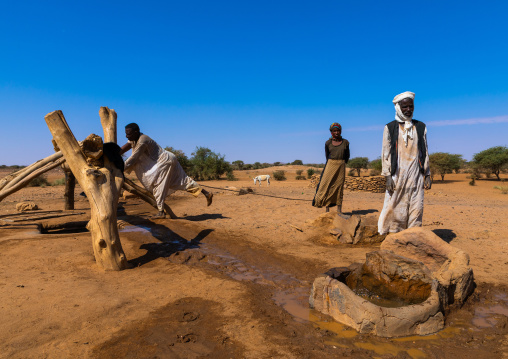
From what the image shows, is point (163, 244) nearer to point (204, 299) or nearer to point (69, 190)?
point (204, 299)

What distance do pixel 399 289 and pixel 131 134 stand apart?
5.37m

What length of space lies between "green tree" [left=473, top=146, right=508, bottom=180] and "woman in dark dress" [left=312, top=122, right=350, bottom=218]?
23137 mm

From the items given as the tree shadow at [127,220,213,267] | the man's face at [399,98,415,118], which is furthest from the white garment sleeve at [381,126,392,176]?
the tree shadow at [127,220,213,267]

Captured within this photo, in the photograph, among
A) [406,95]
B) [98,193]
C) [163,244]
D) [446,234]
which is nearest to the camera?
[98,193]

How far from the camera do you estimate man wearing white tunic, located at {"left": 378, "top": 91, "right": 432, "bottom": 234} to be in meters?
4.79

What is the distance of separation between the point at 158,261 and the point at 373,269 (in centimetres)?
289

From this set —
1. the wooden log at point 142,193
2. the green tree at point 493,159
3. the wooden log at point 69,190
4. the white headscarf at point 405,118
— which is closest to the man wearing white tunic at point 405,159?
the white headscarf at point 405,118

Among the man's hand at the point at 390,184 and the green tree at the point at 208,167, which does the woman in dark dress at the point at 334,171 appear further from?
the green tree at the point at 208,167

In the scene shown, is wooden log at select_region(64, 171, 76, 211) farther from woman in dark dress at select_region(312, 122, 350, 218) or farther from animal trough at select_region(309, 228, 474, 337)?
animal trough at select_region(309, 228, 474, 337)

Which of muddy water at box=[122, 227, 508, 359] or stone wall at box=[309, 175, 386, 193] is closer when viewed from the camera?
muddy water at box=[122, 227, 508, 359]

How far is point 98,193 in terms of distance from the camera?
4.24m

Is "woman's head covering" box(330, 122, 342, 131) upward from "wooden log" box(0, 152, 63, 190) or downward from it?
upward

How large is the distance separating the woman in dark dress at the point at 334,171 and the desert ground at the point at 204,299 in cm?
101

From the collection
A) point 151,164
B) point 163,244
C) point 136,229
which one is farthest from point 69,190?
point 163,244
